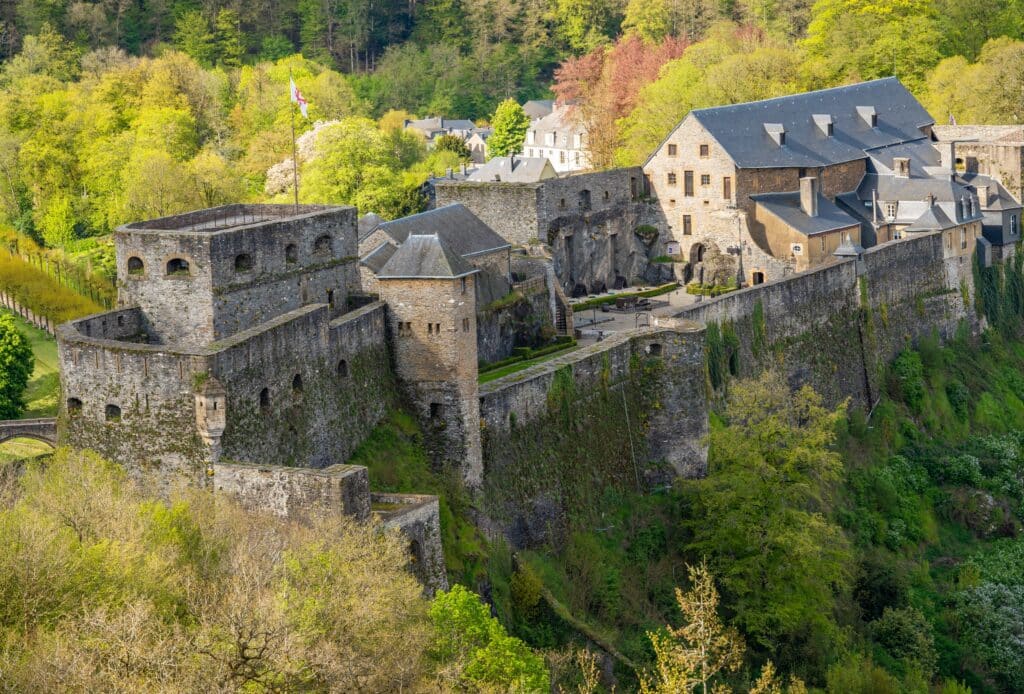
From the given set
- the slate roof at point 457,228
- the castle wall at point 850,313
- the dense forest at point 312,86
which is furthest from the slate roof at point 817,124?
the slate roof at point 457,228

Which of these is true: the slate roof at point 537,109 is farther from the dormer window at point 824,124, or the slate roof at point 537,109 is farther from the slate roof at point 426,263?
the slate roof at point 426,263

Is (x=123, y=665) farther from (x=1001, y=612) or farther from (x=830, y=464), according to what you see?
(x=1001, y=612)

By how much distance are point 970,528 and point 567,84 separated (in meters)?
43.8

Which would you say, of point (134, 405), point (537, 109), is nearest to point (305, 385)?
point (134, 405)

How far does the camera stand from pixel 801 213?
59.3m

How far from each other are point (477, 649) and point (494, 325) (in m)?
19.2

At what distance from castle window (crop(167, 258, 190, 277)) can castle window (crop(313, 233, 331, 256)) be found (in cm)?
366

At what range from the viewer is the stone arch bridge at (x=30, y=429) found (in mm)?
39156

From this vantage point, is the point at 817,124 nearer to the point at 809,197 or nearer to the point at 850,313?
the point at 809,197

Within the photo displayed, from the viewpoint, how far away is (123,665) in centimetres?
2302

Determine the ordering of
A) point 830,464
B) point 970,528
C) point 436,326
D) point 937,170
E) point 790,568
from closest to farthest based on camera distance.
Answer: point 436,326
point 790,568
point 830,464
point 970,528
point 937,170

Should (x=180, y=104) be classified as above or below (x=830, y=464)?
above

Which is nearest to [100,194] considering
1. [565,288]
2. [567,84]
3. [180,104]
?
[180,104]

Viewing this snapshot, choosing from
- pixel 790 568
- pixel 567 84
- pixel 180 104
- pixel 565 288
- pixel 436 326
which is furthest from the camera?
pixel 567 84
